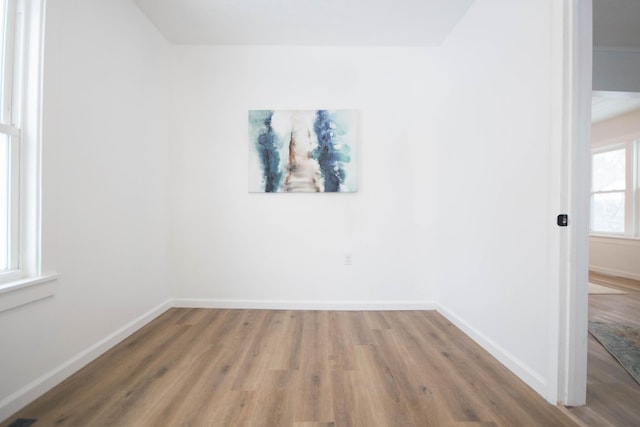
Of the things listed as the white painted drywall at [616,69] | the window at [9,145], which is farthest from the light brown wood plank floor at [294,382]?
the white painted drywall at [616,69]

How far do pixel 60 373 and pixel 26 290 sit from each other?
0.60m

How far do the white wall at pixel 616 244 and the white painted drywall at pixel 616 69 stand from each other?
2.20m

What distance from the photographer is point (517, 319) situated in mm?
1806

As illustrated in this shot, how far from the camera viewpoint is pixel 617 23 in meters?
2.59

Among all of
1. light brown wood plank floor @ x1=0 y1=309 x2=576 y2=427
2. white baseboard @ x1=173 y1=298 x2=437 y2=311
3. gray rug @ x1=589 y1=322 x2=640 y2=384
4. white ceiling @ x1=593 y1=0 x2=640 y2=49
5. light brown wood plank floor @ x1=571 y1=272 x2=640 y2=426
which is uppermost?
white ceiling @ x1=593 y1=0 x2=640 y2=49

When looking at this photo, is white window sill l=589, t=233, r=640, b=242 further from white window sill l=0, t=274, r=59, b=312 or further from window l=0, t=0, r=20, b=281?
window l=0, t=0, r=20, b=281

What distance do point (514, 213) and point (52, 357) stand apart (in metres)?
3.09

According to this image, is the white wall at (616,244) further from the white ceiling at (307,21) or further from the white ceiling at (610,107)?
the white ceiling at (307,21)

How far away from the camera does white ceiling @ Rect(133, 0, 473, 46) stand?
2332 millimetres

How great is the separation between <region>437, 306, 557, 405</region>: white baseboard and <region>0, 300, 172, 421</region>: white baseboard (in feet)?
9.46

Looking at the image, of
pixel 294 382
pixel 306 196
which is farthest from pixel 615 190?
pixel 294 382

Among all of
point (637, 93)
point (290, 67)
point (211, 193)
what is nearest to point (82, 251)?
point (211, 193)

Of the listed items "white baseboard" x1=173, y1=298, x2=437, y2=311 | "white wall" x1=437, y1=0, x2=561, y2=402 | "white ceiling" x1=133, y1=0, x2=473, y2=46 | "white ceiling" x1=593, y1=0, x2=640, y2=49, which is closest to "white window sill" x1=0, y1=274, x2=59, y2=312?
"white baseboard" x1=173, y1=298, x2=437, y2=311

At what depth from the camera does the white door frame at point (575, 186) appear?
1444 mm
